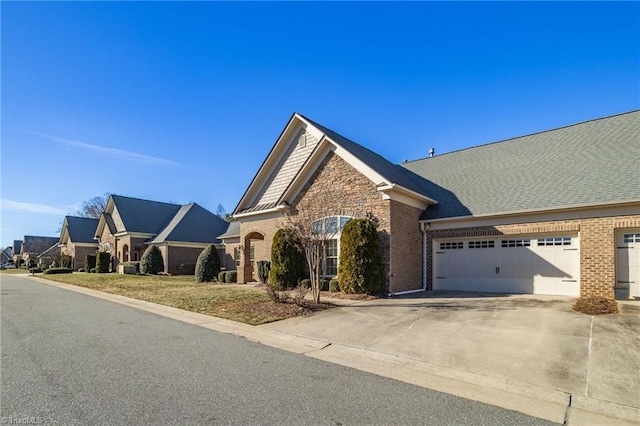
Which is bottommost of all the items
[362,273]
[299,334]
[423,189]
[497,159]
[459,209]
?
[299,334]

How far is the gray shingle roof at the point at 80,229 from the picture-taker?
4819 centimetres

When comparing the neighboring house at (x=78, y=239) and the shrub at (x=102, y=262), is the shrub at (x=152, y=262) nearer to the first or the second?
the shrub at (x=102, y=262)

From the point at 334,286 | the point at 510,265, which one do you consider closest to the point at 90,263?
the point at 334,286

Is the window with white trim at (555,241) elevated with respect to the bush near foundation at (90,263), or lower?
elevated

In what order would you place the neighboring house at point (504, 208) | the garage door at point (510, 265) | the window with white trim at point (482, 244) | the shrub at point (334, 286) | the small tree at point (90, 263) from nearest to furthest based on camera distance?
the neighboring house at point (504, 208) → the garage door at point (510, 265) → the shrub at point (334, 286) → the window with white trim at point (482, 244) → the small tree at point (90, 263)

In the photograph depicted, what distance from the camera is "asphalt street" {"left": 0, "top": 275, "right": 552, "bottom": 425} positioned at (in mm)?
4320

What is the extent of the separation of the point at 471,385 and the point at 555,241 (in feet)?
34.8

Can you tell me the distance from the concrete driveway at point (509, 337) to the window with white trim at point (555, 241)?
2425 mm

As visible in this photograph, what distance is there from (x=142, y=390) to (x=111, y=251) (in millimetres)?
41612

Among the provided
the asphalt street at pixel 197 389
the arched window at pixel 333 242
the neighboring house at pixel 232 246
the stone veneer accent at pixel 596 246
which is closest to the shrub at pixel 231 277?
the neighboring house at pixel 232 246

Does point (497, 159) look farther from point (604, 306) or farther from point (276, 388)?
point (276, 388)

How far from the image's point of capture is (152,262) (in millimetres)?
33094

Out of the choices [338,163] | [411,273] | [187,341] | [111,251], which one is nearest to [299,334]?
[187,341]

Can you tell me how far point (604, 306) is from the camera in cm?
1020
